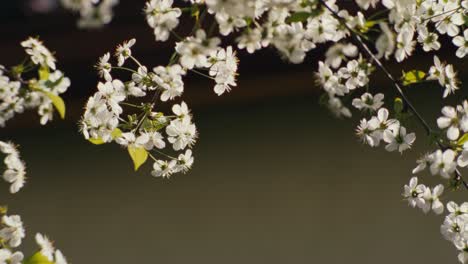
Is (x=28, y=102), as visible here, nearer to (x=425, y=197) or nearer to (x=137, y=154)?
(x=137, y=154)

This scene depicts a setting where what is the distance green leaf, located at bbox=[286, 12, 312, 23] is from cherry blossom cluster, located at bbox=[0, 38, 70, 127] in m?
0.29

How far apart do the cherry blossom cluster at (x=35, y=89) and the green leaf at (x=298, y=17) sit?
285 mm

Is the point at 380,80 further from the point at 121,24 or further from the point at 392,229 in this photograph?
the point at 121,24

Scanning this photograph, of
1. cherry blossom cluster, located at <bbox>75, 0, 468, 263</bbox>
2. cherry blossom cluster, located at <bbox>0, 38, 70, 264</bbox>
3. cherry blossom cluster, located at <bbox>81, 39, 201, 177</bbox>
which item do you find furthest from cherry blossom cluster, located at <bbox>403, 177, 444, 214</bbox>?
cherry blossom cluster, located at <bbox>0, 38, 70, 264</bbox>

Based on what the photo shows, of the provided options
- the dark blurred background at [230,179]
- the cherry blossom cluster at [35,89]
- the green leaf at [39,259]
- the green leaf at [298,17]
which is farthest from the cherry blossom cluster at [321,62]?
the dark blurred background at [230,179]

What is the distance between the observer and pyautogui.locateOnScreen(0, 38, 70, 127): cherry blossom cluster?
100 cm

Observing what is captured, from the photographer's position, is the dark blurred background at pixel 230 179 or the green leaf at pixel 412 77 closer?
the green leaf at pixel 412 77

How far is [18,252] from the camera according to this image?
1.11m

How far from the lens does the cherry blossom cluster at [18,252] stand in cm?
103

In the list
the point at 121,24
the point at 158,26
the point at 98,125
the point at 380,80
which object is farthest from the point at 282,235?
the point at 158,26

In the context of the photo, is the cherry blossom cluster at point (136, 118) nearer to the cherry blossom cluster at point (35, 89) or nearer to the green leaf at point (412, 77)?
the cherry blossom cluster at point (35, 89)

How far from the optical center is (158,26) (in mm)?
1036

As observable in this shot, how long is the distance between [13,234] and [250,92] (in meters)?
2.12

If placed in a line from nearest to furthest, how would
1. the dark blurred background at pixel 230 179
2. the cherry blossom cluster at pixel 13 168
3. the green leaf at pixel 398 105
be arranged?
1. the cherry blossom cluster at pixel 13 168
2. the green leaf at pixel 398 105
3. the dark blurred background at pixel 230 179
